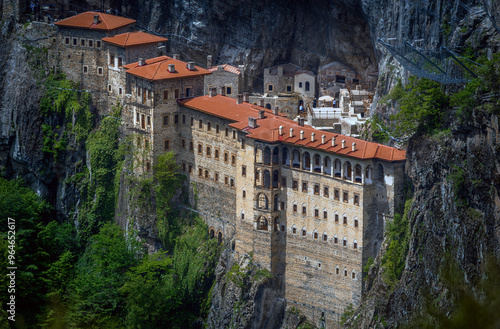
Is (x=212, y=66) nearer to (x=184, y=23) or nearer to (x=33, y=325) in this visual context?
(x=184, y=23)

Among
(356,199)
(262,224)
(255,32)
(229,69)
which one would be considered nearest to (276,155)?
(262,224)

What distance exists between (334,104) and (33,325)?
32553 millimetres

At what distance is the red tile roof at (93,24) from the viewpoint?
281 feet

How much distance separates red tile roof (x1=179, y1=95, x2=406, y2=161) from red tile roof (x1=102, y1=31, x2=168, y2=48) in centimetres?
1004

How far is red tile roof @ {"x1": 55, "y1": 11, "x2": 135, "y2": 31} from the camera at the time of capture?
8556 cm

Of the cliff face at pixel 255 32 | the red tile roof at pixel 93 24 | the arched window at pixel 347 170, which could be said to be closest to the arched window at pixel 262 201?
the arched window at pixel 347 170

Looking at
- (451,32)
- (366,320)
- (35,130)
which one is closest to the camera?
(451,32)

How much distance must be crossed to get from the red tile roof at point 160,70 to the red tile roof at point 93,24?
7311mm

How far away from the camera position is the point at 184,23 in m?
88.9

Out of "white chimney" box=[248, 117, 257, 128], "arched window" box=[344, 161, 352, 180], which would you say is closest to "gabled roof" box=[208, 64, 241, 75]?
"white chimney" box=[248, 117, 257, 128]

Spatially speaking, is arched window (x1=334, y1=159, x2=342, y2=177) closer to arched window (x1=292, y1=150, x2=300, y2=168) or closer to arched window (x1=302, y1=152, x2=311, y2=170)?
arched window (x1=302, y1=152, x2=311, y2=170)

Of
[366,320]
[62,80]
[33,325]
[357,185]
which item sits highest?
[62,80]

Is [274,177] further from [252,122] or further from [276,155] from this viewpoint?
[252,122]

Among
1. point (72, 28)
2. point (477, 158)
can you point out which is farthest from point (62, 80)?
point (477, 158)
